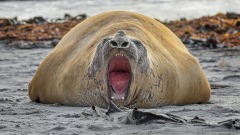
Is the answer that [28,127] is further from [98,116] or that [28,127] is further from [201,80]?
[201,80]

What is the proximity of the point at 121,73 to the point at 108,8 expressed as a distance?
77.1ft

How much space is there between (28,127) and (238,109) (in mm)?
2128

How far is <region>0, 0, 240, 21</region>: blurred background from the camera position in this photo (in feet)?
87.0

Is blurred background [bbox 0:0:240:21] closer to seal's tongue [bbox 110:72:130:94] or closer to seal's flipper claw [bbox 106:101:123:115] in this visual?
seal's tongue [bbox 110:72:130:94]

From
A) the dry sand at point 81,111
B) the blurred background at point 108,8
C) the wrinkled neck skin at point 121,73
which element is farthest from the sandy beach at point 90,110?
the blurred background at point 108,8

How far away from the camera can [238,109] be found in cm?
639

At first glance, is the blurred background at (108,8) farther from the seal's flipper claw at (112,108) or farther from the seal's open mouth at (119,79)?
the seal's flipper claw at (112,108)

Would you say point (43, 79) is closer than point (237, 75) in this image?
Yes

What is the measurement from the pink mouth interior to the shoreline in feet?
25.3

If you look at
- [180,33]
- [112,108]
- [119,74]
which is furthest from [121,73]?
[180,33]

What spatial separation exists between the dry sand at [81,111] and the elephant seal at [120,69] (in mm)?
156

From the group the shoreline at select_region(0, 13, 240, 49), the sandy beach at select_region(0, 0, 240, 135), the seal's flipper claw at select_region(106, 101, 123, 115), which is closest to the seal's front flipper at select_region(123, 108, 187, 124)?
the sandy beach at select_region(0, 0, 240, 135)

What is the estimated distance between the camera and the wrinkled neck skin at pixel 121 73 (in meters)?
6.19

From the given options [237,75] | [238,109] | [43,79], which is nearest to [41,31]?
[237,75]
